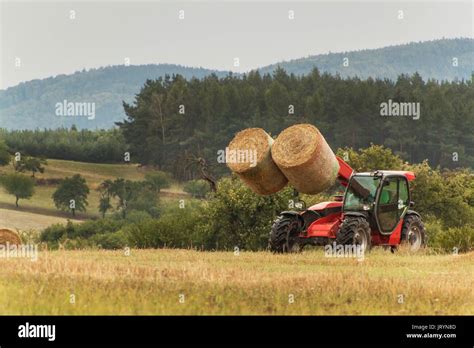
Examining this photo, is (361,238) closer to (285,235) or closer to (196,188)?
(285,235)

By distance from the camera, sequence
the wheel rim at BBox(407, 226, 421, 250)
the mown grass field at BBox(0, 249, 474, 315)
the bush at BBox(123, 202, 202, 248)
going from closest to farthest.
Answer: the mown grass field at BBox(0, 249, 474, 315)
the wheel rim at BBox(407, 226, 421, 250)
the bush at BBox(123, 202, 202, 248)

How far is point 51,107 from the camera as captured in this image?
180 m

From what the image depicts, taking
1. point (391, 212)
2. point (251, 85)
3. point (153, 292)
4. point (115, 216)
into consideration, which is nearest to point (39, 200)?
point (115, 216)

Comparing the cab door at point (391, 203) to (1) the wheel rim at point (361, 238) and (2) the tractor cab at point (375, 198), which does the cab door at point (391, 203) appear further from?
(1) the wheel rim at point (361, 238)

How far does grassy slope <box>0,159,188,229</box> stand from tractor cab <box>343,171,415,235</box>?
197 ft

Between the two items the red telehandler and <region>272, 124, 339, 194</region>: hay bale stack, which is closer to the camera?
<region>272, 124, 339, 194</region>: hay bale stack

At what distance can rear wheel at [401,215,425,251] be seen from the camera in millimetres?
24750

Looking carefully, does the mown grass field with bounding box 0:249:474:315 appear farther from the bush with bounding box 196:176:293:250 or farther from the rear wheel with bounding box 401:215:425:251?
the bush with bounding box 196:176:293:250

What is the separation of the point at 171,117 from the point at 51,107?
89850 millimetres

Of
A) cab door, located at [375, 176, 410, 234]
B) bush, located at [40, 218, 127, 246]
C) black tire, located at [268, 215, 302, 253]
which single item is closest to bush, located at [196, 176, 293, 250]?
cab door, located at [375, 176, 410, 234]

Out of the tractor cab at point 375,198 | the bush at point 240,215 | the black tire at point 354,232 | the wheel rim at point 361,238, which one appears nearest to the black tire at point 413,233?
the tractor cab at point 375,198

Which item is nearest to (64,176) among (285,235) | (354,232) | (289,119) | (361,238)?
(289,119)

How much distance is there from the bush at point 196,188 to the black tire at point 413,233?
51.6 meters

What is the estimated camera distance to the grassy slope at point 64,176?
85188 millimetres
